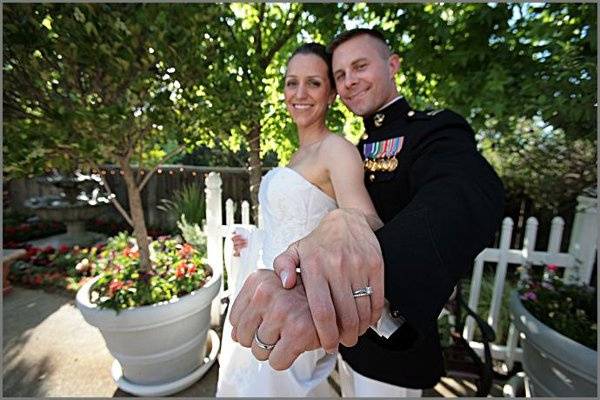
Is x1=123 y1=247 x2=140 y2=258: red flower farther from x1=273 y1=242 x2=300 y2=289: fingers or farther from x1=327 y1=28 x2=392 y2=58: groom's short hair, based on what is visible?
x1=273 y1=242 x2=300 y2=289: fingers

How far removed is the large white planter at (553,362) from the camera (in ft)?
5.73

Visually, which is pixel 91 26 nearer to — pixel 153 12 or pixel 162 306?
pixel 153 12

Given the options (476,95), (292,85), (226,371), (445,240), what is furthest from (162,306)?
(476,95)

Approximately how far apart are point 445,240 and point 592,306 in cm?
276

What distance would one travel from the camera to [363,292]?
50cm

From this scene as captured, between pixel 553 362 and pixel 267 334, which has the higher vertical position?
pixel 267 334

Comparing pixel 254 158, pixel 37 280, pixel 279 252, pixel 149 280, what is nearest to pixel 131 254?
pixel 149 280

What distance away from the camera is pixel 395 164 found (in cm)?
108

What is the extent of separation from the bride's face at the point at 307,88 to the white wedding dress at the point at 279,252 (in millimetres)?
330

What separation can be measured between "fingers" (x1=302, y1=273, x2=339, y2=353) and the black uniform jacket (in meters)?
0.13

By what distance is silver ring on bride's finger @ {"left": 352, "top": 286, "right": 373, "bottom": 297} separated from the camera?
1.63 ft

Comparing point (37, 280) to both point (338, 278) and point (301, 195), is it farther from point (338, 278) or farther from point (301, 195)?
point (338, 278)

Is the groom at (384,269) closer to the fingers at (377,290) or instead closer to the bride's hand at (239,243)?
the fingers at (377,290)

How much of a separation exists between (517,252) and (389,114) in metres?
2.55
